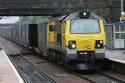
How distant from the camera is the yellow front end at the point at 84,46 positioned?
800 inches

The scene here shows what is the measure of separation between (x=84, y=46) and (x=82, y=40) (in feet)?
0.95

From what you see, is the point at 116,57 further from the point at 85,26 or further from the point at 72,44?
the point at 72,44

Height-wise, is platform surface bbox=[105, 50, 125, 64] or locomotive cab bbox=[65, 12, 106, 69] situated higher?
locomotive cab bbox=[65, 12, 106, 69]

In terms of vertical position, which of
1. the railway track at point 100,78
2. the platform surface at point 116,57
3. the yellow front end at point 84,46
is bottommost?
the railway track at point 100,78

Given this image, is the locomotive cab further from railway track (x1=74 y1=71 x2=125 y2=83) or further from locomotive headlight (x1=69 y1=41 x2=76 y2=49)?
railway track (x1=74 y1=71 x2=125 y2=83)

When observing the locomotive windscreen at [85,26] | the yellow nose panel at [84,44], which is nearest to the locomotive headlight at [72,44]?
the yellow nose panel at [84,44]

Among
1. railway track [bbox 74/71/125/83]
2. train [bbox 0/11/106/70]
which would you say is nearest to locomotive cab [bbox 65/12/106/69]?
train [bbox 0/11/106/70]

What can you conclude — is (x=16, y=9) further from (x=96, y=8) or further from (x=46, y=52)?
(x=46, y=52)

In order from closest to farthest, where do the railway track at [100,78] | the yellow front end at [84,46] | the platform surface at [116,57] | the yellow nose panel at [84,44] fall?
1. the railway track at [100,78]
2. the yellow front end at [84,46]
3. the yellow nose panel at [84,44]
4. the platform surface at [116,57]

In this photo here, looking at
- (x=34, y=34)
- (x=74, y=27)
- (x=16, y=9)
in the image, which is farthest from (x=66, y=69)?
(x=16, y=9)

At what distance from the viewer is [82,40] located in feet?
67.3

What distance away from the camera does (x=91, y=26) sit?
21.1 m

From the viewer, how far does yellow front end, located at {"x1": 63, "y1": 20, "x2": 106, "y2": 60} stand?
20.3m

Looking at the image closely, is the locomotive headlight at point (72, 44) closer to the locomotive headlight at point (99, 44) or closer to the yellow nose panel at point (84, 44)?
the yellow nose panel at point (84, 44)
